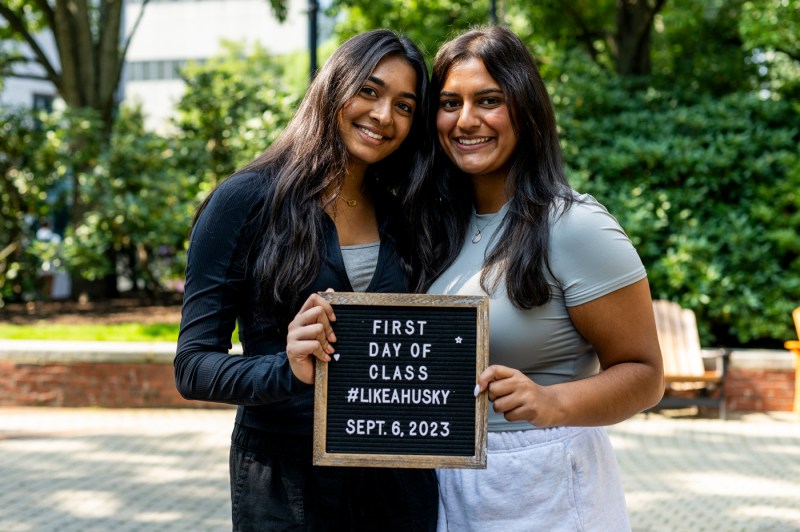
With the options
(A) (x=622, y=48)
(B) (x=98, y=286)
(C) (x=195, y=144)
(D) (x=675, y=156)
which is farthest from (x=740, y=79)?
(B) (x=98, y=286)

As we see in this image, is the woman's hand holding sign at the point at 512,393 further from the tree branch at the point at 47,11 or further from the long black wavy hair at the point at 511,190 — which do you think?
the tree branch at the point at 47,11

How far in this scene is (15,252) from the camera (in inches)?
484

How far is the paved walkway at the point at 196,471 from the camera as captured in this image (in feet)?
19.7

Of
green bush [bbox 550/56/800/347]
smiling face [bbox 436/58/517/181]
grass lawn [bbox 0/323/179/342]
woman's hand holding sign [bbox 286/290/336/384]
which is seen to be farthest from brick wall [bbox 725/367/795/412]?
woman's hand holding sign [bbox 286/290/336/384]

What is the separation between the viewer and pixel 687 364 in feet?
29.4

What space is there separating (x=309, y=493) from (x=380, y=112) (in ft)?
3.68


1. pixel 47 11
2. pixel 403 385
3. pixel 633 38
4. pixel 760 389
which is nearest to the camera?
pixel 403 385

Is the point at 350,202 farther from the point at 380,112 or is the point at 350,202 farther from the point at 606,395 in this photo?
the point at 606,395

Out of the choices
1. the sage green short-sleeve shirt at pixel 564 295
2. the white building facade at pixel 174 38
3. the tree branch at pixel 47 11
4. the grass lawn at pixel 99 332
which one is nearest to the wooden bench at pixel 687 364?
the grass lawn at pixel 99 332

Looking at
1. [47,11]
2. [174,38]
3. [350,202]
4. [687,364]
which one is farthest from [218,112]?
[174,38]

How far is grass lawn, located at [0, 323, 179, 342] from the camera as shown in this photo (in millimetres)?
9883

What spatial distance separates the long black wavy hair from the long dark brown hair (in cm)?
10

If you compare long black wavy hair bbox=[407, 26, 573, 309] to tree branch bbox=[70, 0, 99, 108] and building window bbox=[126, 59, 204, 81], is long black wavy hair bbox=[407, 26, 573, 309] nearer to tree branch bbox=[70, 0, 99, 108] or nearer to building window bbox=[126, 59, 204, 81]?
tree branch bbox=[70, 0, 99, 108]

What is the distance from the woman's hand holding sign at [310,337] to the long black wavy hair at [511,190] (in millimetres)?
531
